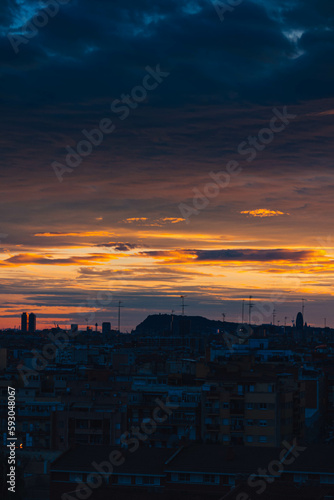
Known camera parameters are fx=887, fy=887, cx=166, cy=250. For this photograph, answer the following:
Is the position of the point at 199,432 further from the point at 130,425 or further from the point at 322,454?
the point at 322,454

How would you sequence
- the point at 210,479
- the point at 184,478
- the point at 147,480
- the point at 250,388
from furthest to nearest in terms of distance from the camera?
the point at 250,388
the point at 147,480
the point at 184,478
the point at 210,479

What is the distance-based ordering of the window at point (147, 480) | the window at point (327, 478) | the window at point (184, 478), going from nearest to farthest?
the window at point (327, 478) → the window at point (184, 478) → the window at point (147, 480)

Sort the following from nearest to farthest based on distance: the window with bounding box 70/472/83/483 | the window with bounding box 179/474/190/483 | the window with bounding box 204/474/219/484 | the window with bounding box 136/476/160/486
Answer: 1. the window with bounding box 204/474/219/484
2. the window with bounding box 179/474/190/483
3. the window with bounding box 136/476/160/486
4. the window with bounding box 70/472/83/483

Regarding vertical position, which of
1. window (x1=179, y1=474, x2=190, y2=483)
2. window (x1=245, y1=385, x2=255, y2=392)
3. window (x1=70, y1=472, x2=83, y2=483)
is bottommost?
window (x1=70, y1=472, x2=83, y2=483)


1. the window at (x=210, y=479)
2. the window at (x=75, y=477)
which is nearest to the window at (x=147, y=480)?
the window at (x=210, y=479)

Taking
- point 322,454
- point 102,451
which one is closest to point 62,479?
point 102,451

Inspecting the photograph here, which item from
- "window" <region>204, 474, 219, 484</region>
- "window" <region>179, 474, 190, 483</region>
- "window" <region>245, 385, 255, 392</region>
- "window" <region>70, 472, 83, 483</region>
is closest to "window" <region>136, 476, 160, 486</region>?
"window" <region>179, 474, 190, 483</region>

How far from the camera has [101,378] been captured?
8219 cm

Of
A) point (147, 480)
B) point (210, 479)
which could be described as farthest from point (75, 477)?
point (210, 479)

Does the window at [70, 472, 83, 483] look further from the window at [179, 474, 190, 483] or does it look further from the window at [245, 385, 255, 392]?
the window at [245, 385, 255, 392]

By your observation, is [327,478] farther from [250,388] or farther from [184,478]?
[250,388]

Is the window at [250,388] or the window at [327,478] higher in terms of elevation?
the window at [250,388]

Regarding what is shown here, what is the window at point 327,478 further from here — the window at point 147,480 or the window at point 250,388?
the window at point 250,388

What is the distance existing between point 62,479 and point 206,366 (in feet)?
139
